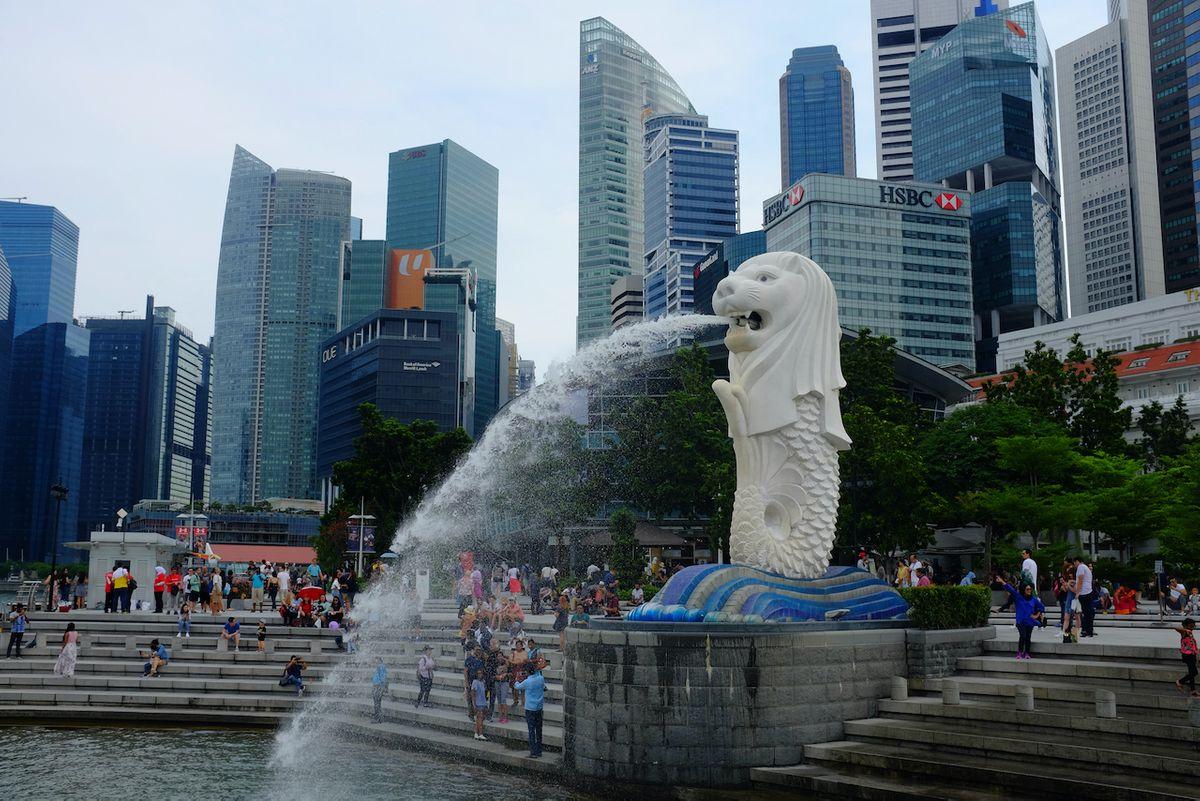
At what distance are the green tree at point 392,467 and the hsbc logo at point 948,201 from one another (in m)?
81.5

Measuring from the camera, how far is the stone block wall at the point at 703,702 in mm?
14648

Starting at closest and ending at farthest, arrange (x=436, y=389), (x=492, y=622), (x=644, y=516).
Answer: (x=492, y=622) < (x=644, y=516) < (x=436, y=389)

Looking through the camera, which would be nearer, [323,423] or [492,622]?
[492,622]

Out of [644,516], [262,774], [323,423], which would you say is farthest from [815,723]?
[323,423]

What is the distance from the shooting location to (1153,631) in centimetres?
2198

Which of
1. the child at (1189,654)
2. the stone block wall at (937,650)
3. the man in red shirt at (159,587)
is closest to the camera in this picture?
the child at (1189,654)

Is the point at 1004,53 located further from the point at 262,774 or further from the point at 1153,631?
the point at 262,774

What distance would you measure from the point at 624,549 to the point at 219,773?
78.7 feet

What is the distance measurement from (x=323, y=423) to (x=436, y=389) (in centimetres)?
2664

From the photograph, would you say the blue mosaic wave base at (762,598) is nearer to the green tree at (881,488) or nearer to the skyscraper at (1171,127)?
the green tree at (881,488)

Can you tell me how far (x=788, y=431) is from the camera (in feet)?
60.0

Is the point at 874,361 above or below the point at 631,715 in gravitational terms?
above

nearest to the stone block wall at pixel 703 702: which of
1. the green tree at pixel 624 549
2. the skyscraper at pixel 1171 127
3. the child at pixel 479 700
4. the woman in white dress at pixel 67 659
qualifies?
the child at pixel 479 700

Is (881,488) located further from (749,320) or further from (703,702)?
(703,702)
